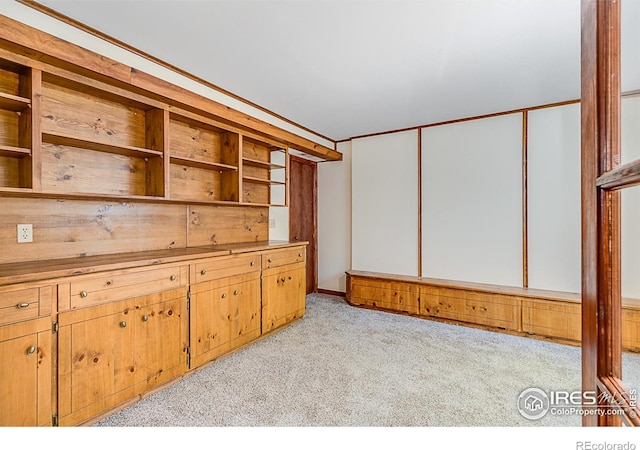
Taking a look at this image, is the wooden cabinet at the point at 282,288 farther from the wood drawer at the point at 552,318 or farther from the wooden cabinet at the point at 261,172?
the wood drawer at the point at 552,318

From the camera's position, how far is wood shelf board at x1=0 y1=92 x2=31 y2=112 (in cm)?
172

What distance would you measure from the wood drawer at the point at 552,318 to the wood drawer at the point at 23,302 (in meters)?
3.99

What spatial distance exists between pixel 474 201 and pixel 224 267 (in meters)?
3.09

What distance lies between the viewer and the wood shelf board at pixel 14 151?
5.62 ft

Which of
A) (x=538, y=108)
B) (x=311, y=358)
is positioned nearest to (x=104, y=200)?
(x=311, y=358)

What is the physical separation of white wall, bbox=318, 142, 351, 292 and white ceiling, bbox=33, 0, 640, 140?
1.70m

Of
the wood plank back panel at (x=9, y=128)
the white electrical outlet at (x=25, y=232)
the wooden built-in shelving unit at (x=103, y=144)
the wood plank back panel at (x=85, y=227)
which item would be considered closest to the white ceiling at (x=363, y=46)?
the wooden built-in shelving unit at (x=103, y=144)

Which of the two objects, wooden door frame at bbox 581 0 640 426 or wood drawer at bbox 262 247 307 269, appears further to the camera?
wood drawer at bbox 262 247 307 269

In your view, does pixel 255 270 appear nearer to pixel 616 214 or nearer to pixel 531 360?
pixel 531 360

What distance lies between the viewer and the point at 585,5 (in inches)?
23.4

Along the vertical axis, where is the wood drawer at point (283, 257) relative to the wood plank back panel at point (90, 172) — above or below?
below

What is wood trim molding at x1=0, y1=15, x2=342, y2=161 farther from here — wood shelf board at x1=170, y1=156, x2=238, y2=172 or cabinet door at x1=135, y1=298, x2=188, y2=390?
cabinet door at x1=135, y1=298, x2=188, y2=390

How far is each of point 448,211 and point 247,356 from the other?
3.00 meters

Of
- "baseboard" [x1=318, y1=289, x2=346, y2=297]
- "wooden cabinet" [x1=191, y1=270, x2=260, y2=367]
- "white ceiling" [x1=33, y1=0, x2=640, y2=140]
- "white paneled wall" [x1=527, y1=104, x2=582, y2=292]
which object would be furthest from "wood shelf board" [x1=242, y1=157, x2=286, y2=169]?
"white paneled wall" [x1=527, y1=104, x2=582, y2=292]
